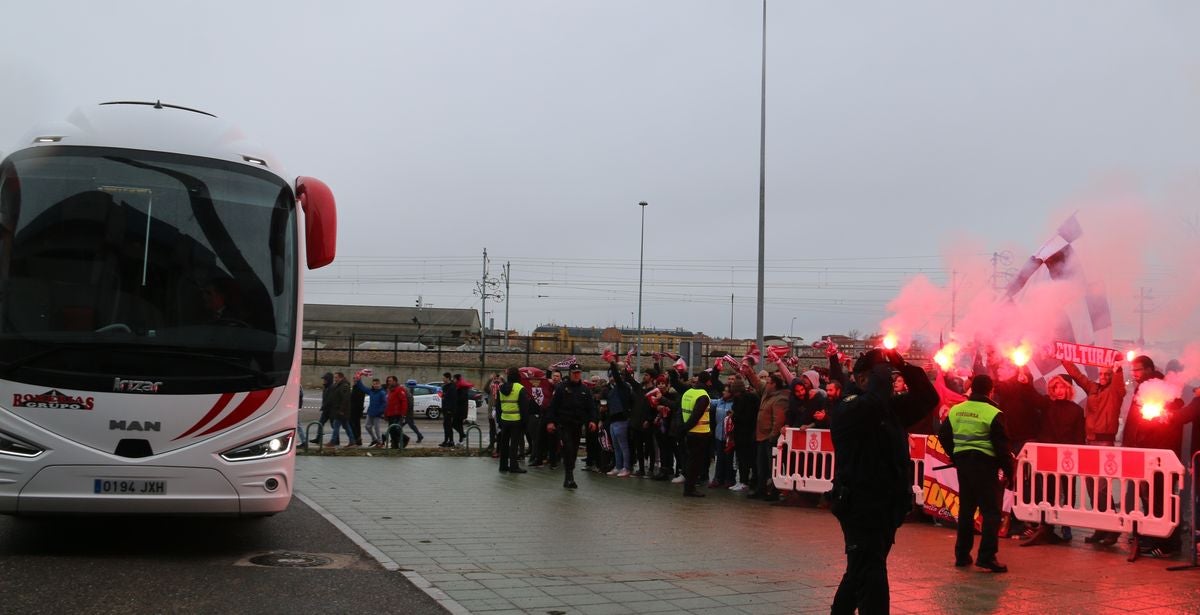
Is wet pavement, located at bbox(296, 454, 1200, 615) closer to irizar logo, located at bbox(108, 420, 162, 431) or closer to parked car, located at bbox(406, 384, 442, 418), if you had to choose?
irizar logo, located at bbox(108, 420, 162, 431)

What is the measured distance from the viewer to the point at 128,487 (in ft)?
25.7

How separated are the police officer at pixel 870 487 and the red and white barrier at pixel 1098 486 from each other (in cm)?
483

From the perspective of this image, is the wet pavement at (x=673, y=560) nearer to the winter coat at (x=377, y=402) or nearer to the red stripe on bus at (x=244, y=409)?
the red stripe on bus at (x=244, y=409)

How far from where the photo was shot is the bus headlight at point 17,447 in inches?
302

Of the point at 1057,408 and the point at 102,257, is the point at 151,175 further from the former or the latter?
the point at 1057,408

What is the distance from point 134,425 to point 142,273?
1.23m

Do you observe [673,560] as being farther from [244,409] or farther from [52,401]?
[52,401]

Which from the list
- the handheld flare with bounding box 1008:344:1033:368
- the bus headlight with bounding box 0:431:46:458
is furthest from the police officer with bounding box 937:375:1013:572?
the bus headlight with bounding box 0:431:46:458

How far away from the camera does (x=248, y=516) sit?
8.40 metres

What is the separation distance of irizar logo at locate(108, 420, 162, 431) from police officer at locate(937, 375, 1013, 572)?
21.9 feet

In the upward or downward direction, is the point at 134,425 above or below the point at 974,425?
below

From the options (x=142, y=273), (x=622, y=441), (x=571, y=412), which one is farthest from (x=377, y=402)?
(x=142, y=273)

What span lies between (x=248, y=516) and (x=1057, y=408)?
323 inches

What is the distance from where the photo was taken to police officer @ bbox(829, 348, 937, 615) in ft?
19.5
